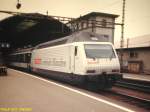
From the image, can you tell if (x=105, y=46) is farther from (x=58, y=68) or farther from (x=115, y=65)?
(x=58, y=68)

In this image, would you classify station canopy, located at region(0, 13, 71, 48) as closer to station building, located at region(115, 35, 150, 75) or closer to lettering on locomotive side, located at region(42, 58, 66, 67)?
station building, located at region(115, 35, 150, 75)

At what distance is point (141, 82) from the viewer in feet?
54.1

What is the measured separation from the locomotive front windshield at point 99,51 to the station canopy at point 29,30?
21.5m

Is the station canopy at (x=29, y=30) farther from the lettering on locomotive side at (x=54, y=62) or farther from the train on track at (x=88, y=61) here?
the train on track at (x=88, y=61)

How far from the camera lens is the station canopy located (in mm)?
35719

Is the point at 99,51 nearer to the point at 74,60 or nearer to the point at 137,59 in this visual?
the point at 74,60

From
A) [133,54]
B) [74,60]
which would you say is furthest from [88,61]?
[133,54]

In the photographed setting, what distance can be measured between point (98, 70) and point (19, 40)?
132ft

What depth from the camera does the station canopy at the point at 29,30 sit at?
35719mm

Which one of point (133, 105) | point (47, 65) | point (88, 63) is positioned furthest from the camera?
point (47, 65)

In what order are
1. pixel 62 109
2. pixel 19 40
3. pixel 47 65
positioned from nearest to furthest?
pixel 62 109 < pixel 47 65 < pixel 19 40

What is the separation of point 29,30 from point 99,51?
108 feet

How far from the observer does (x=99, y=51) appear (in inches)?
474

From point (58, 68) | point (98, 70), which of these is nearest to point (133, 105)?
point (98, 70)
